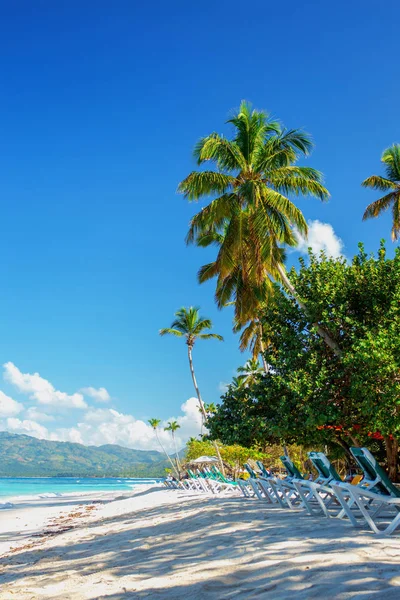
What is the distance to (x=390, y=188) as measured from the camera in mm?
20297

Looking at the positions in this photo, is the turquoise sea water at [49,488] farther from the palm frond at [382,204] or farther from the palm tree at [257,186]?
the palm frond at [382,204]

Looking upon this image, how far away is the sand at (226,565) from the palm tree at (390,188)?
15.4 metres

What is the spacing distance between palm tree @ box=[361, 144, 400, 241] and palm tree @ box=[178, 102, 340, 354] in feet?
14.7

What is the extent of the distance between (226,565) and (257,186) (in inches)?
515

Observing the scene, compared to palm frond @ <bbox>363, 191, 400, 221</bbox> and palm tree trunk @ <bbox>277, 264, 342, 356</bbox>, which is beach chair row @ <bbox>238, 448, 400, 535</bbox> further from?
palm frond @ <bbox>363, 191, 400, 221</bbox>

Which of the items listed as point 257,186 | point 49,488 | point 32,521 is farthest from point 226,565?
point 49,488

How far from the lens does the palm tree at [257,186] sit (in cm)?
1645

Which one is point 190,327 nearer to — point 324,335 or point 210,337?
point 210,337

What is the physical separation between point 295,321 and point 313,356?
5.08 ft

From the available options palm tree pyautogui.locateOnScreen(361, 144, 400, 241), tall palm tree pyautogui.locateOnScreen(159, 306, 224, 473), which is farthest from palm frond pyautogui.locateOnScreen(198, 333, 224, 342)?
palm tree pyautogui.locateOnScreen(361, 144, 400, 241)

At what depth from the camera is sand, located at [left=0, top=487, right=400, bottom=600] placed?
3584mm

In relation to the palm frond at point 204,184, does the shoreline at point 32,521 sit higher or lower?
lower

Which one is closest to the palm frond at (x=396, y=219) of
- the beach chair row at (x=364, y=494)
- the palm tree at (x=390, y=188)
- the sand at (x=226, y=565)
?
the palm tree at (x=390, y=188)

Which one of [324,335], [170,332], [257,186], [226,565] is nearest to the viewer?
[226,565]
